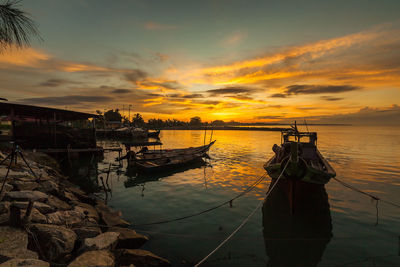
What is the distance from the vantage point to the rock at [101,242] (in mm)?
5422

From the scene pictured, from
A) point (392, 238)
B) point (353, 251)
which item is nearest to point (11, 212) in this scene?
point (353, 251)

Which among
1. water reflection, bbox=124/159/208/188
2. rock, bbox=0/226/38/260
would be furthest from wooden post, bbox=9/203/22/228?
water reflection, bbox=124/159/208/188

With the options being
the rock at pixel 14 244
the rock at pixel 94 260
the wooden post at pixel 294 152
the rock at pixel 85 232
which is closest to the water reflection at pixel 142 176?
the rock at pixel 85 232

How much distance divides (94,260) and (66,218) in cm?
316

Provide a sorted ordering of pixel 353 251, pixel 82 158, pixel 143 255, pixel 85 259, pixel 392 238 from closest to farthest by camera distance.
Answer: pixel 85 259 < pixel 143 255 < pixel 353 251 < pixel 392 238 < pixel 82 158

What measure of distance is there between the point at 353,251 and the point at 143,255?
7.45 meters

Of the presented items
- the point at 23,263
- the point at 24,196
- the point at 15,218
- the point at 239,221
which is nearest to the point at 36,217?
the point at 15,218

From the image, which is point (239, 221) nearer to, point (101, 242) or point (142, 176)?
point (101, 242)

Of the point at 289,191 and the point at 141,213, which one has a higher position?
the point at 289,191

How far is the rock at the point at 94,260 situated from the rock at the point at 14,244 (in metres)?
0.96

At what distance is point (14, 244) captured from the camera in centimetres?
479

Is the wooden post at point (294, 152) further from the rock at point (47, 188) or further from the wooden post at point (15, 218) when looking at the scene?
the rock at point (47, 188)

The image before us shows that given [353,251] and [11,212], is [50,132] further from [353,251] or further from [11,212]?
[353,251]

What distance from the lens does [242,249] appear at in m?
7.41
